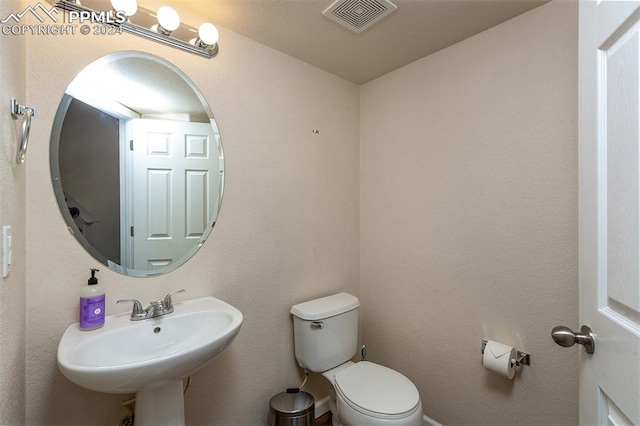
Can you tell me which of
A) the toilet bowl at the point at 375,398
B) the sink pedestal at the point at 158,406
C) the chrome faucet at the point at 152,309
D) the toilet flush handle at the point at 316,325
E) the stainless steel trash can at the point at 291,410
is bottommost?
the stainless steel trash can at the point at 291,410

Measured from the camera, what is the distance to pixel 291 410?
1562mm

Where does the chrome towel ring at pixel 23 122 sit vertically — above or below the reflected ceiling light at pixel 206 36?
below

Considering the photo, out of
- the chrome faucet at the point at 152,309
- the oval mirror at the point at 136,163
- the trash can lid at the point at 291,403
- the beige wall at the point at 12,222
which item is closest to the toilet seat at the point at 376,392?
the trash can lid at the point at 291,403

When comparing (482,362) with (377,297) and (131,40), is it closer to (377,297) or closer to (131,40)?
(377,297)

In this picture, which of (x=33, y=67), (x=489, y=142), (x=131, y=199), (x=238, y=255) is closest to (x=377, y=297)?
(x=238, y=255)

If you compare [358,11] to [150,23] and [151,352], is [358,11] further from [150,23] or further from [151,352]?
[151,352]

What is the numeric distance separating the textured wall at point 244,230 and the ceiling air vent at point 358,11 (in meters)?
0.45

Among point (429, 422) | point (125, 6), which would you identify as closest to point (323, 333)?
point (429, 422)

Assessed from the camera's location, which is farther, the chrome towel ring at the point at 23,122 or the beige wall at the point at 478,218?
the beige wall at the point at 478,218

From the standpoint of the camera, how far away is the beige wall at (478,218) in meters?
1.31

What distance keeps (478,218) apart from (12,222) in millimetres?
1853

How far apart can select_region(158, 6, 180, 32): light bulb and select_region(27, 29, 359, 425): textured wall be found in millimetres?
109

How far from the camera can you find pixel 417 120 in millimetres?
1833

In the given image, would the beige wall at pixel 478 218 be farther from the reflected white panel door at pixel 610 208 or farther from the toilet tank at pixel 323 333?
the reflected white panel door at pixel 610 208
